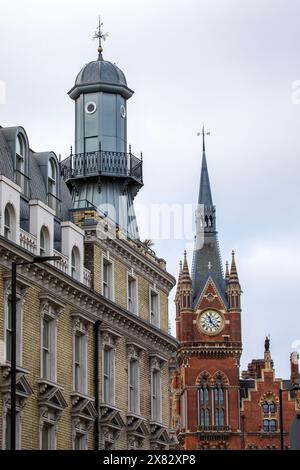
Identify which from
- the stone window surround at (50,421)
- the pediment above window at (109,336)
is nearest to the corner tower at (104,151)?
the pediment above window at (109,336)

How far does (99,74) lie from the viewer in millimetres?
60094

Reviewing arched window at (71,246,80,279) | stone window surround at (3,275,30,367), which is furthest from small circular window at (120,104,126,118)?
stone window surround at (3,275,30,367)

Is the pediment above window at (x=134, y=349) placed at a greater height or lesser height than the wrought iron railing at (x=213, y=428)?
lesser

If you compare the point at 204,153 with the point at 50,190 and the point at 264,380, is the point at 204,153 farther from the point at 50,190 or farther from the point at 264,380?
the point at 50,190

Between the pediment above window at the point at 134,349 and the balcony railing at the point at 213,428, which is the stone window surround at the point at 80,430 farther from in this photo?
the balcony railing at the point at 213,428

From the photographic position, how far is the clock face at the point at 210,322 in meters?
143

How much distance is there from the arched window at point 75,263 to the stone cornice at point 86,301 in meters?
0.87

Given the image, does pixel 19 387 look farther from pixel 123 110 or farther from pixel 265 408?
pixel 265 408

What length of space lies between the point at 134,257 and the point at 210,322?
291 feet

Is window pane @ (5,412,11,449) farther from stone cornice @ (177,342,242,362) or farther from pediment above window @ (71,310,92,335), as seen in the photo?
stone cornice @ (177,342,242,362)

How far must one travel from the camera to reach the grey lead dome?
60.1 meters

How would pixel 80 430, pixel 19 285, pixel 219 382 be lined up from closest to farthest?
pixel 19 285 < pixel 80 430 < pixel 219 382

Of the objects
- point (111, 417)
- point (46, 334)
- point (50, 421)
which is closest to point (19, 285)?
point (46, 334)

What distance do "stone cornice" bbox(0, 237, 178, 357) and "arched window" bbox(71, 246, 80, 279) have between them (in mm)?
871
